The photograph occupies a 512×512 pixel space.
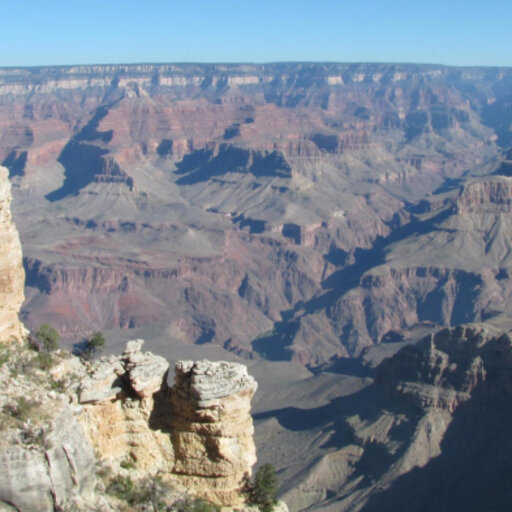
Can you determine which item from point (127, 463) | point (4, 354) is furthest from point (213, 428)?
point (4, 354)

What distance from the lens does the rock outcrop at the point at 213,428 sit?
1953cm

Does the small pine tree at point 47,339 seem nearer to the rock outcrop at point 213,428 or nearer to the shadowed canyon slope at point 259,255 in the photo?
the rock outcrop at point 213,428

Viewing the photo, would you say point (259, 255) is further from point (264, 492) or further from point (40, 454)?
point (40, 454)

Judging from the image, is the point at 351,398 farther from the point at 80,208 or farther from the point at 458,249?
the point at 80,208

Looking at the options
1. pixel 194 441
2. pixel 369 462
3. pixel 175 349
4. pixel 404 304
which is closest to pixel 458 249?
pixel 404 304

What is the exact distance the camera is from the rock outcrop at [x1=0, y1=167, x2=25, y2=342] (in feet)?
66.6

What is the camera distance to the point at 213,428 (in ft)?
64.9

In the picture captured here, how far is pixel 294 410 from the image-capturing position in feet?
186

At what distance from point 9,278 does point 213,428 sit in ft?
24.6

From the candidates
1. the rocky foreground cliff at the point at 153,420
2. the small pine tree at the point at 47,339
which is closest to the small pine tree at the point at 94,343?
the small pine tree at the point at 47,339

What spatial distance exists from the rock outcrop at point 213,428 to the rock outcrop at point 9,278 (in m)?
5.22

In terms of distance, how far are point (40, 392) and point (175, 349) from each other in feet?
186

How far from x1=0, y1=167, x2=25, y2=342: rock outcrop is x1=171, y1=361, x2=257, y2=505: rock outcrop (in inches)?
205

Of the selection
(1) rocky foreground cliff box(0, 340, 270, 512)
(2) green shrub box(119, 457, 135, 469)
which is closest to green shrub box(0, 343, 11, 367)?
(1) rocky foreground cliff box(0, 340, 270, 512)
